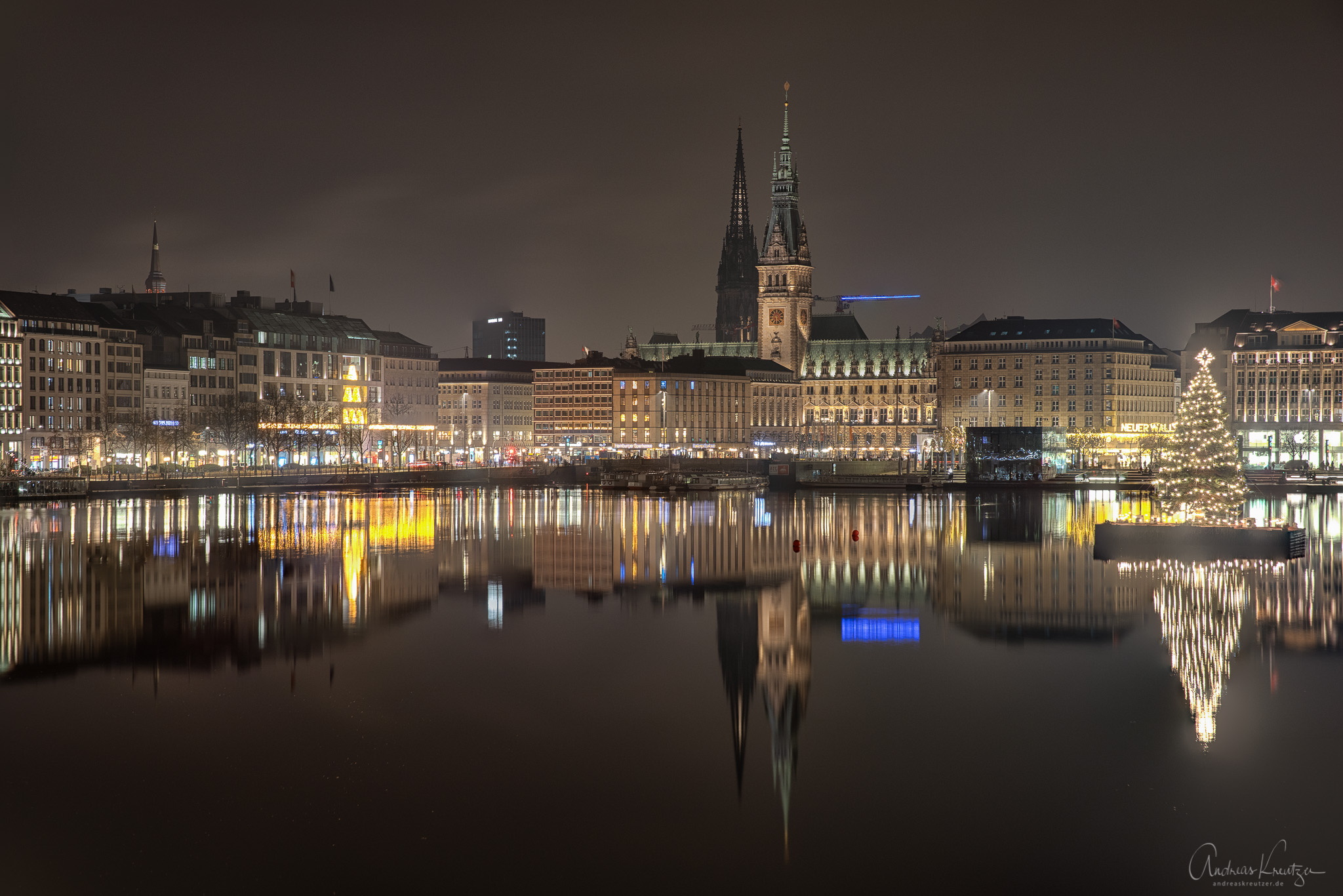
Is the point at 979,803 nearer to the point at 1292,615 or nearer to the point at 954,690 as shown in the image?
the point at 954,690

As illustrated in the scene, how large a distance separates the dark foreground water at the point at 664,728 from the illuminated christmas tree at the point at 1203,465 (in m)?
3.47

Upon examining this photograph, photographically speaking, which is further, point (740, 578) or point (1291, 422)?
point (1291, 422)

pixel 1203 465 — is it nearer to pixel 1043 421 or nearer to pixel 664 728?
pixel 664 728

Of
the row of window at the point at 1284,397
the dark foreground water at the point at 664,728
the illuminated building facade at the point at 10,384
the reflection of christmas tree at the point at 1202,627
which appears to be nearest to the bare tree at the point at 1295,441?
the row of window at the point at 1284,397

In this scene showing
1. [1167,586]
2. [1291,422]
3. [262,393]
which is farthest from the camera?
[1291,422]

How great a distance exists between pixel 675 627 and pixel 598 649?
390 centimetres

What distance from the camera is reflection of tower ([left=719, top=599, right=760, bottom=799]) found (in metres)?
25.0

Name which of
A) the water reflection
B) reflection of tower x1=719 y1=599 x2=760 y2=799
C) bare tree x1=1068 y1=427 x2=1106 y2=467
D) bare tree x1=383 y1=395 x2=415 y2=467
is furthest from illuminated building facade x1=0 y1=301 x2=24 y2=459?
bare tree x1=1068 y1=427 x2=1106 y2=467

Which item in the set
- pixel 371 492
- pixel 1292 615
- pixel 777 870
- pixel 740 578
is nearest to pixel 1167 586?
pixel 1292 615

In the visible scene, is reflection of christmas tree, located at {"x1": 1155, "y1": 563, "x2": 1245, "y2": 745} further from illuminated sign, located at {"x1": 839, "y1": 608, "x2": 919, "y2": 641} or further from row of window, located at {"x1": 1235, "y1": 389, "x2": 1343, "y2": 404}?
row of window, located at {"x1": 1235, "y1": 389, "x2": 1343, "y2": 404}

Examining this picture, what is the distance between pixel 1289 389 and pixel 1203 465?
4982 inches

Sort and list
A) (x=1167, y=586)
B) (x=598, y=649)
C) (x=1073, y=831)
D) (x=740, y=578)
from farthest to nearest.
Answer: (x=740, y=578), (x=1167, y=586), (x=598, y=649), (x=1073, y=831)

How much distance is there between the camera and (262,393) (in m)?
147

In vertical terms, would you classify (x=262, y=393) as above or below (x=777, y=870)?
above
